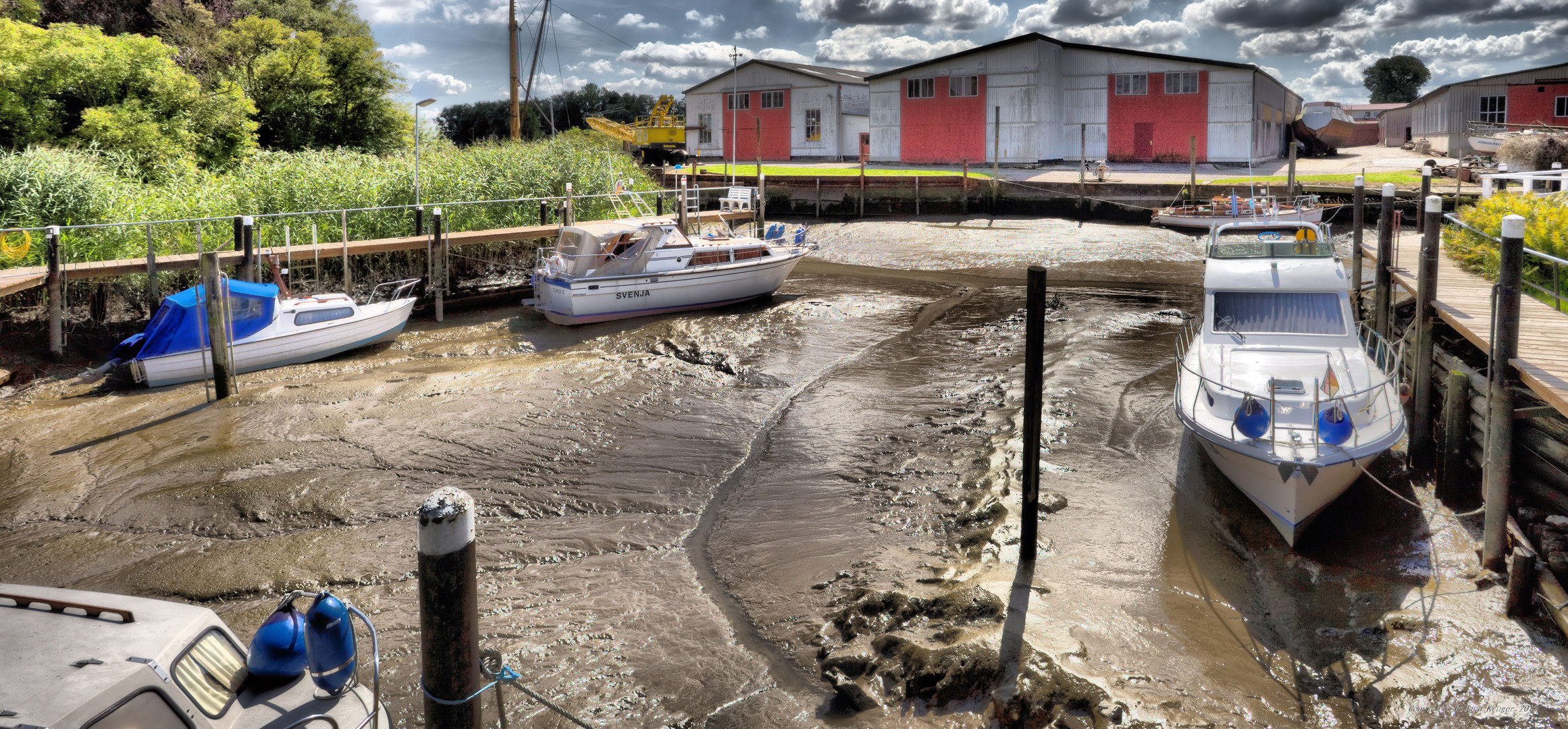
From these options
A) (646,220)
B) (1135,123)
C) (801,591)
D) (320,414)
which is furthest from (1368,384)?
(1135,123)

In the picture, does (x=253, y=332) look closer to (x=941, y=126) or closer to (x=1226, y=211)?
(x=1226, y=211)

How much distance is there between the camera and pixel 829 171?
38.7 metres

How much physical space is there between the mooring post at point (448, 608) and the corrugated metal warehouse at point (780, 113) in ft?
135

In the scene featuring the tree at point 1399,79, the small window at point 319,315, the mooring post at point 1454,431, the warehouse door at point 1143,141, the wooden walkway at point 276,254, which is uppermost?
the tree at point 1399,79

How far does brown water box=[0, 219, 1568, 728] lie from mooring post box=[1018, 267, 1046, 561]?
1.04 feet

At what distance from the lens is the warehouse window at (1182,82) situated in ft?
121

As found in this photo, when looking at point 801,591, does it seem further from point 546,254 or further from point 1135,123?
point 1135,123

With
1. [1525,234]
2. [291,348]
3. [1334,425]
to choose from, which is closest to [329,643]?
[1334,425]

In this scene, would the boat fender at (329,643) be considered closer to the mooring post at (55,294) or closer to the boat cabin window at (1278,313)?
the boat cabin window at (1278,313)

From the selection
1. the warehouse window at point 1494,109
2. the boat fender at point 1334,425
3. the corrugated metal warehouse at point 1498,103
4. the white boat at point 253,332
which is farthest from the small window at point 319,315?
the warehouse window at point 1494,109

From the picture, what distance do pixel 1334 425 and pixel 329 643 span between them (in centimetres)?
808

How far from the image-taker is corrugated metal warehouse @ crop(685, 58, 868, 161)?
146 feet

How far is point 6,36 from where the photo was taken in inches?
890

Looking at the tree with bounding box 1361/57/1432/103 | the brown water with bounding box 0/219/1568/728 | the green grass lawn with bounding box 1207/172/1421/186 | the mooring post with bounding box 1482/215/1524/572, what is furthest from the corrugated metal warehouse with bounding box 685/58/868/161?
the tree with bounding box 1361/57/1432/103
